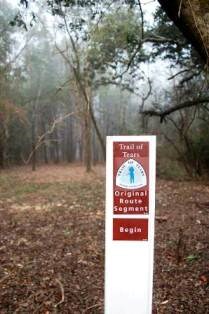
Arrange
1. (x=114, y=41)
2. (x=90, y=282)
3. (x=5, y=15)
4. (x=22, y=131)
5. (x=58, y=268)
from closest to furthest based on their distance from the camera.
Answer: (x=90, y=282) → (x=58, y=268) → (x=114, y=41) → (x=5, y=15) → (x=22, y=131)

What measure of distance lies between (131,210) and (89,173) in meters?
17.3

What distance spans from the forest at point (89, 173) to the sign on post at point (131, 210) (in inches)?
45.3

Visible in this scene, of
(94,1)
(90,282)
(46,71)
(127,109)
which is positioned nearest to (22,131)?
(46,71)

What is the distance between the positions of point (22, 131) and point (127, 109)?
10.2 m

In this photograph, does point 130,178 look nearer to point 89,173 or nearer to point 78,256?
point 78,256

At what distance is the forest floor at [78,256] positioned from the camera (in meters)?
4.31

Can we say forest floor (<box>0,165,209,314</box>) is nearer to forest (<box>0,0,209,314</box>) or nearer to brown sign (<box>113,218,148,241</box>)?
forest (<box>0,0,209,314</box>)

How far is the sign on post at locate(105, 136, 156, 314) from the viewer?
2928 mm

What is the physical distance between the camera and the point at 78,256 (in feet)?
19.1

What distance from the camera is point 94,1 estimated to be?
21.8ft

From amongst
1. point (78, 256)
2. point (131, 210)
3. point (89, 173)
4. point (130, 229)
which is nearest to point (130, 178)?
point (131, 210)

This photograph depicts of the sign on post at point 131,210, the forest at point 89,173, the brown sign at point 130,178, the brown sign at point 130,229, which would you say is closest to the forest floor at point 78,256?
the forest at point 89,173

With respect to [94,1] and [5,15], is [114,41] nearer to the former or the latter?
[94,1]

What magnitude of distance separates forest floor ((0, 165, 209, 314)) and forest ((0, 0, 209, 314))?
14 mm
